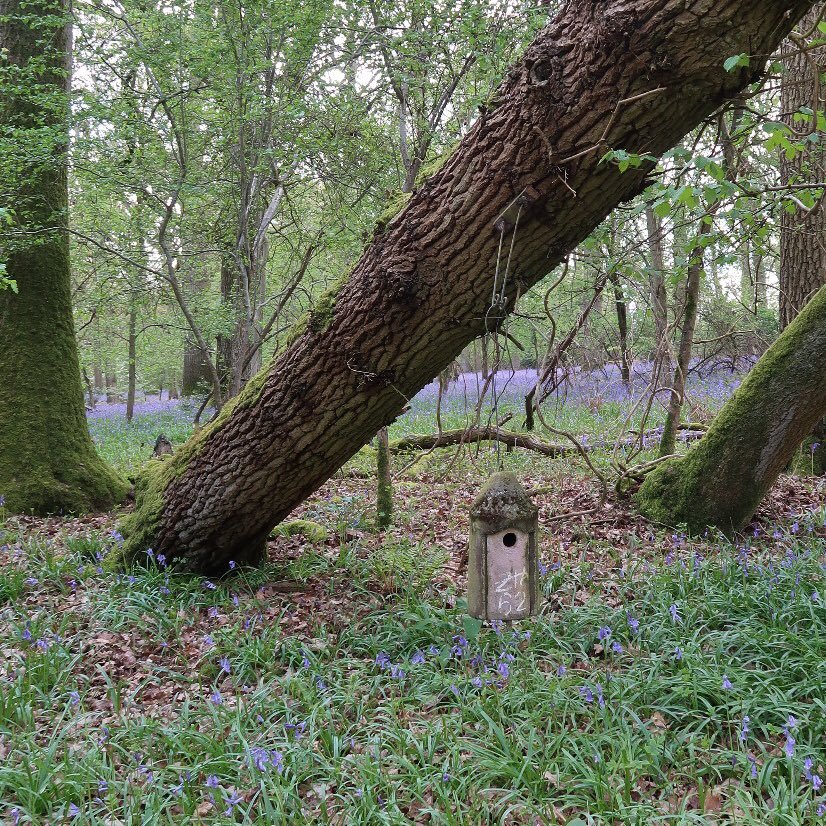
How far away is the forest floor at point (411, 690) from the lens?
7.97 feet

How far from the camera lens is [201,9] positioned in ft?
19.6

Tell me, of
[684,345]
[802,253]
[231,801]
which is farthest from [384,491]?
[802,253]

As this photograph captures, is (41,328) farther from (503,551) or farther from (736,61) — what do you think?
(736,61)

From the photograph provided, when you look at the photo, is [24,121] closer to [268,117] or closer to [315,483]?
[268,117]

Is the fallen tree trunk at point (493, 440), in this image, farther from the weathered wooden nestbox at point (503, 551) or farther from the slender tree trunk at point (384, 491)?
the weathered wooden nestbox at point (503, 551)

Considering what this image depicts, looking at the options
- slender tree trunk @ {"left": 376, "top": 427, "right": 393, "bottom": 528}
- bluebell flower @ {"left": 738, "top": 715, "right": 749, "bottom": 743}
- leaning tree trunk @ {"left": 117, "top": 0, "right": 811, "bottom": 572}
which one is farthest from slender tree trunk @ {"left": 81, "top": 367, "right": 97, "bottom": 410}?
bluebell flower @ {"left": 738, "top": 715, "right": 749, "bottom": 743}

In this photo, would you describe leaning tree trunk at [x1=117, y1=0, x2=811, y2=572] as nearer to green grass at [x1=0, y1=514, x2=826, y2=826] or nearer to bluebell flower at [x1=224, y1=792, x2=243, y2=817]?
green grass at [x1=0, y1=514, x2=826, y2=826]

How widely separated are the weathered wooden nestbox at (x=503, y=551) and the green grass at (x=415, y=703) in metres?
0.16

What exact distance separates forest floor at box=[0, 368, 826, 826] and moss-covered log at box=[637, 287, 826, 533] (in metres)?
0.34

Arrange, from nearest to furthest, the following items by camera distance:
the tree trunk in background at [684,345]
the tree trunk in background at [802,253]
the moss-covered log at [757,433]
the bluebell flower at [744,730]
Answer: the bluebell flower at [744,730] < the moss-covered log at [757,433] < the tree trunk in background at [684,345] < the tree trunk in background at [802,253]

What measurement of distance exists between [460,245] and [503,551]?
164 centimetres

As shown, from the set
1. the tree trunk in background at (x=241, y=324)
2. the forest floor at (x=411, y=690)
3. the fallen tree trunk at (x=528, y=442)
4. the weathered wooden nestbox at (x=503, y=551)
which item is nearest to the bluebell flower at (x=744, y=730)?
the forest floor at (x=411, y=690)

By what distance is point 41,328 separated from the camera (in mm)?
6160

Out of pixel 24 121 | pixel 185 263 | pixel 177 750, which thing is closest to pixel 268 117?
pixel 24 121
